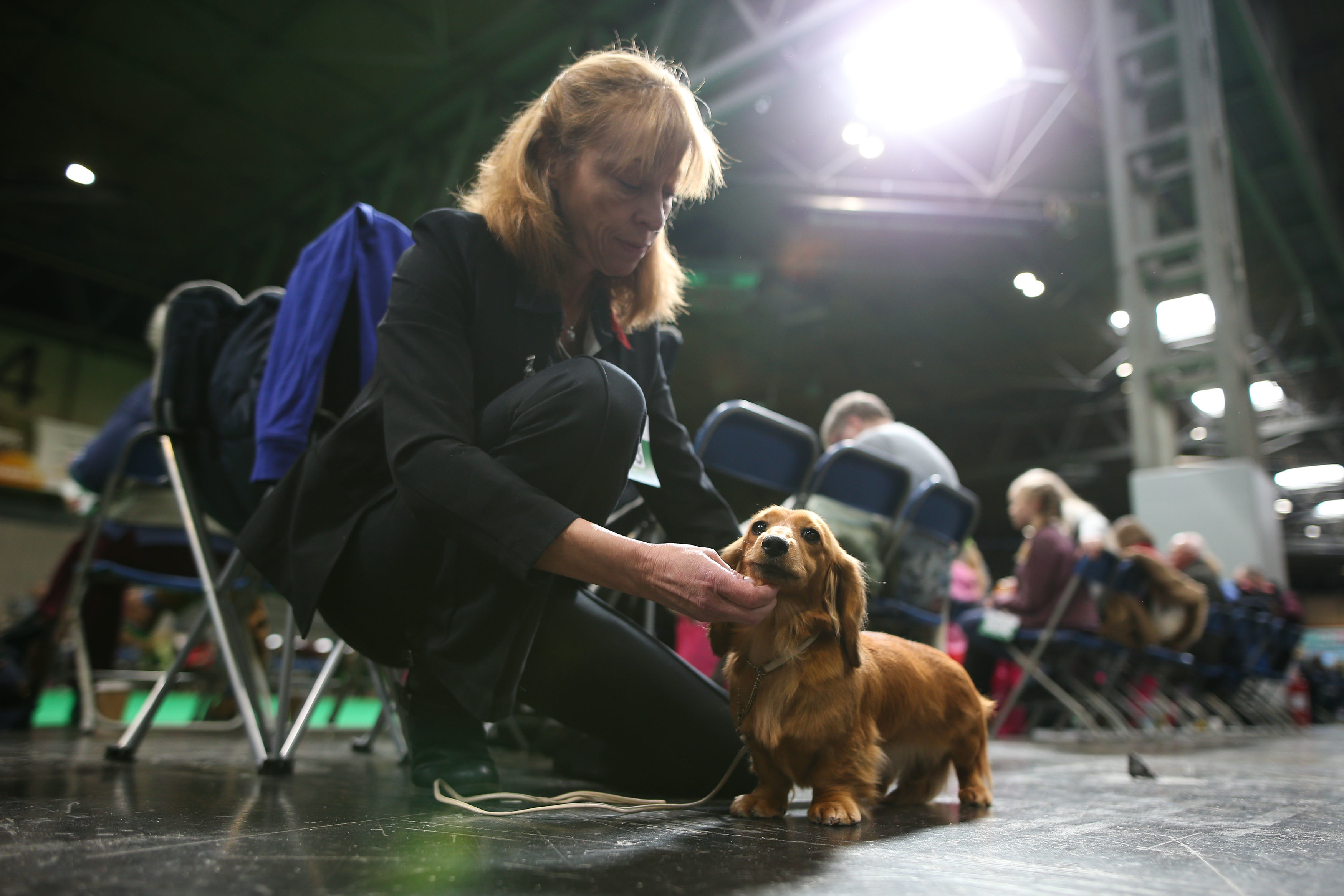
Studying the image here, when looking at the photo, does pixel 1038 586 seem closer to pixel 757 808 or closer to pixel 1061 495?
pixel 1061 495

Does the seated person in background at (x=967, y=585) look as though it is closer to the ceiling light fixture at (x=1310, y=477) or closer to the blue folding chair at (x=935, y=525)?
the blue folding chair at (x=935, y=525)

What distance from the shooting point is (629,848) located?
0.90m

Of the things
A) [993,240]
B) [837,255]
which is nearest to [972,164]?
[993,240]

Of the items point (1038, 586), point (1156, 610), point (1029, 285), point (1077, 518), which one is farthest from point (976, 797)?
point (1029, 285)

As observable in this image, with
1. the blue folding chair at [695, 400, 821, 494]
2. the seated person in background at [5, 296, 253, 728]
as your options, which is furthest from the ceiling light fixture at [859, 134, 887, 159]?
the seated person in background at [5, 296, 253, 728]

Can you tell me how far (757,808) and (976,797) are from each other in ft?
1.57

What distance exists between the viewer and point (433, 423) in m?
1.06

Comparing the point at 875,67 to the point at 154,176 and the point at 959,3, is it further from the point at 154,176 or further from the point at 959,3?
the point at 154,176

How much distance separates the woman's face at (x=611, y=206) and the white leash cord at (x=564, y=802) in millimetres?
793

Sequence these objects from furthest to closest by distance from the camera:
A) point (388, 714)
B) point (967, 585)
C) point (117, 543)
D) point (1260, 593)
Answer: point (1260, 593)
point (967, 585)
point (117, 543)
point (388, 714)

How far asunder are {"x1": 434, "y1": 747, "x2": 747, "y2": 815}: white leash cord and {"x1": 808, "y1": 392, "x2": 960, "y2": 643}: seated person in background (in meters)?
1.01

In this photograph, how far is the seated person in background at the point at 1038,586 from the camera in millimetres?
4434

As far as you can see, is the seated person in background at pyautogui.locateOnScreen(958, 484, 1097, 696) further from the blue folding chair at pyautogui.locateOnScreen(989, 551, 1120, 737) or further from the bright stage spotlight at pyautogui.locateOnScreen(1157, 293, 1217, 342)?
the bright stage spotlight at pyautogui.locateOnScreen(1157, 293, 1217, 342)

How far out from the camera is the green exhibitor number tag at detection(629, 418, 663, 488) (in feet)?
4.55
